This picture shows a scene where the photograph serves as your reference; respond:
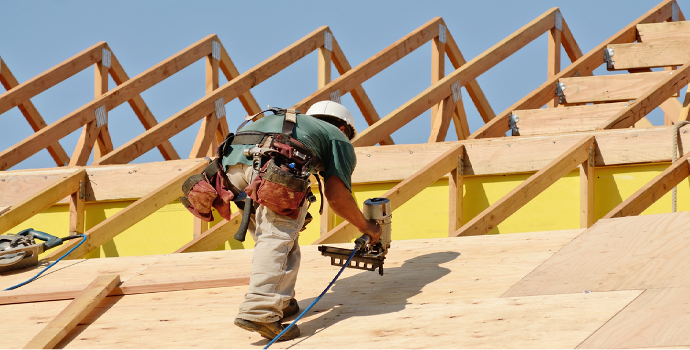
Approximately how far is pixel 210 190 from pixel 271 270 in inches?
21.1

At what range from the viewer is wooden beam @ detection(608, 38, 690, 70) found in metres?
7.95

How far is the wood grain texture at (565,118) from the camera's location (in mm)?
6707

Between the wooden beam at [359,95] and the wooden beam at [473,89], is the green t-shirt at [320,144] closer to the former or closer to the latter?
the wooden beam at [359,95]

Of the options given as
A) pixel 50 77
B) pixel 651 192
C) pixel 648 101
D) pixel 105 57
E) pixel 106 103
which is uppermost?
pixel 105 57

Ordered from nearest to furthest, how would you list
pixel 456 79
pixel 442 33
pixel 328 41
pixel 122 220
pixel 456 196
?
pixel 122 220 → pixel 456 196 → pixel 456 79 → pixel 442 33 → pixel 328 41

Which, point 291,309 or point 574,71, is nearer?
point 291,309

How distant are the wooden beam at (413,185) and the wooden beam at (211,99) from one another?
9.52ft

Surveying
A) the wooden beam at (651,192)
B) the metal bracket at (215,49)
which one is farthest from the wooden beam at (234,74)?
the wooden beam at (651,192)

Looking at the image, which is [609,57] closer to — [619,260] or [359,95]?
[359,95]

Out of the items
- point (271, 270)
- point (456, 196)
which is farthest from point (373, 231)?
point (456, 196)

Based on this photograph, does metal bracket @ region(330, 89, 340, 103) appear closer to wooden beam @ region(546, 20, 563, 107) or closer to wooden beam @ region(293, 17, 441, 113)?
wooden beam @ region(293, 17, 441, 113)

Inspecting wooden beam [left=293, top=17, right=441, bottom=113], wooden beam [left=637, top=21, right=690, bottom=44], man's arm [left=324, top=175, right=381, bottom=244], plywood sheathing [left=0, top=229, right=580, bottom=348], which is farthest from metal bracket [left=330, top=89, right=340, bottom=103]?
man's arm [left=324, top=175, right=381, bottom=244]

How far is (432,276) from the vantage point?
3990 millimetres

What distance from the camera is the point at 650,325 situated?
112 inches
